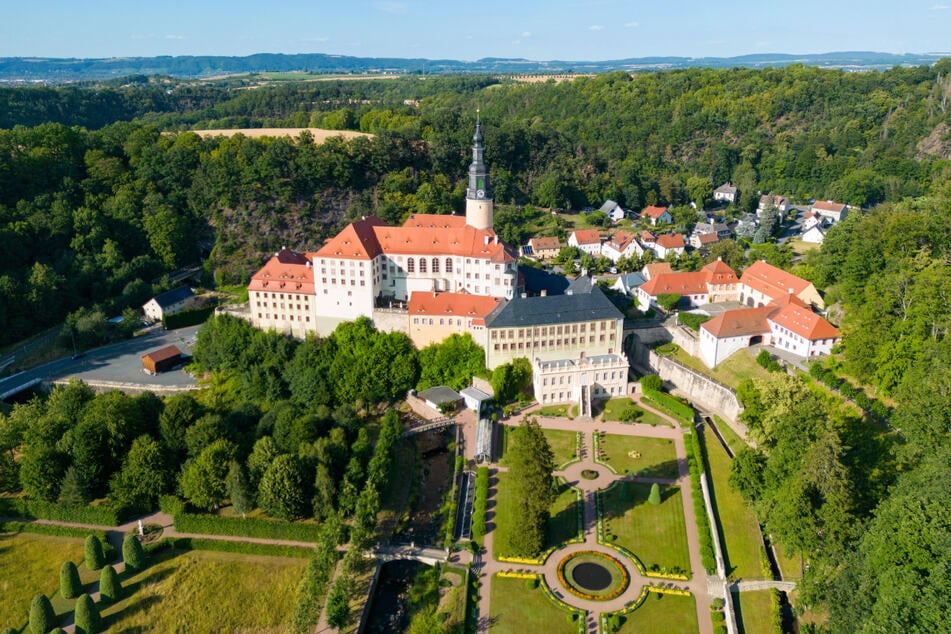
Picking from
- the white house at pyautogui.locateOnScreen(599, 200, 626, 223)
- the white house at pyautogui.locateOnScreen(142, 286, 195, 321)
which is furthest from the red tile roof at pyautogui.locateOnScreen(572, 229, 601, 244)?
the white house at pyautogui.locateOnScreen(142, 286, 195, 321)

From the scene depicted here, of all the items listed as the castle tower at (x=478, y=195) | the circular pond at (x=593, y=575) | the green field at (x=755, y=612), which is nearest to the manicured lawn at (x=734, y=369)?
the green field at (x=755, y=612)

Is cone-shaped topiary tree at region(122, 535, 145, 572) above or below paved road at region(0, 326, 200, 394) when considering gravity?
below

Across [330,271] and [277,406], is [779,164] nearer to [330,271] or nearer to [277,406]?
[330,271]

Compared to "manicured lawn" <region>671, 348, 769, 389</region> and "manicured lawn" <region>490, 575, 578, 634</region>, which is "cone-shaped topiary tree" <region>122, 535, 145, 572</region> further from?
"manicured lawn" <region>671, 348, 769, 389</region>

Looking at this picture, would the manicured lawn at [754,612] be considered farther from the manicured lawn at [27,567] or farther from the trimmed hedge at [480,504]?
the manicured lawn at [27,567]

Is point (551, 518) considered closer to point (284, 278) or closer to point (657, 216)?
point (284, 278)

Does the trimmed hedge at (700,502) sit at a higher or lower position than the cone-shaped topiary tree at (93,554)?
higher

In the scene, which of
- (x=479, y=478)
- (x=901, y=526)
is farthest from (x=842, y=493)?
(x=479, y=478)
